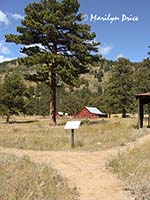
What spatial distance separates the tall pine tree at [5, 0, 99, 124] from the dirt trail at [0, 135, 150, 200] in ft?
53.3

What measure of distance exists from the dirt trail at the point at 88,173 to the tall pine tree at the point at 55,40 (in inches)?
640

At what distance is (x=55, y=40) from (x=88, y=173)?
73.6 feet

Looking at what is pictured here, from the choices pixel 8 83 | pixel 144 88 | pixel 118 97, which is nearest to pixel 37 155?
pixel 144 88

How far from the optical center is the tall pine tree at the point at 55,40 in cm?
3036

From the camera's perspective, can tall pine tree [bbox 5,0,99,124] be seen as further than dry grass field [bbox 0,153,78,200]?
Yes

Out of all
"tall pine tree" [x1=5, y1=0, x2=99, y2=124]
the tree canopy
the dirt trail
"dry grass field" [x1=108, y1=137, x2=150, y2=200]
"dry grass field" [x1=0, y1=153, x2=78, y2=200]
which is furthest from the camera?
the tree canopy

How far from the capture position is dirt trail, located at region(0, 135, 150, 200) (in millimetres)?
8359

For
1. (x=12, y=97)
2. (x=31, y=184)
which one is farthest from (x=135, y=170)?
(x=12, y=97)

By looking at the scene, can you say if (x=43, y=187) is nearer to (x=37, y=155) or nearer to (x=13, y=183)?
(x=13, y=183)

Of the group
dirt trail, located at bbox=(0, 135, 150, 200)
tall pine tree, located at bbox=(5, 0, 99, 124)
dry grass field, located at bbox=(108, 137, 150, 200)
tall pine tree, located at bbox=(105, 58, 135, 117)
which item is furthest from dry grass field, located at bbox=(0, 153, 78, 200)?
tall pine tree, located at bbox=(105, 58, 135, 117)

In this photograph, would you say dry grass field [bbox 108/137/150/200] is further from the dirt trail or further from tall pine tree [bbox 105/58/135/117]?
tall pine tree [bbox 105/58/135/117]

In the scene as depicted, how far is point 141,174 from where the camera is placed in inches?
368

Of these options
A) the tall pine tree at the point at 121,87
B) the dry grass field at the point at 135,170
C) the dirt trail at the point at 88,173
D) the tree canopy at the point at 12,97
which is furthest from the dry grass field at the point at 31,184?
the tall pine tree at the point at 121,87

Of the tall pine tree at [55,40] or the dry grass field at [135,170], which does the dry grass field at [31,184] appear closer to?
the dry grass field at [135,170]
